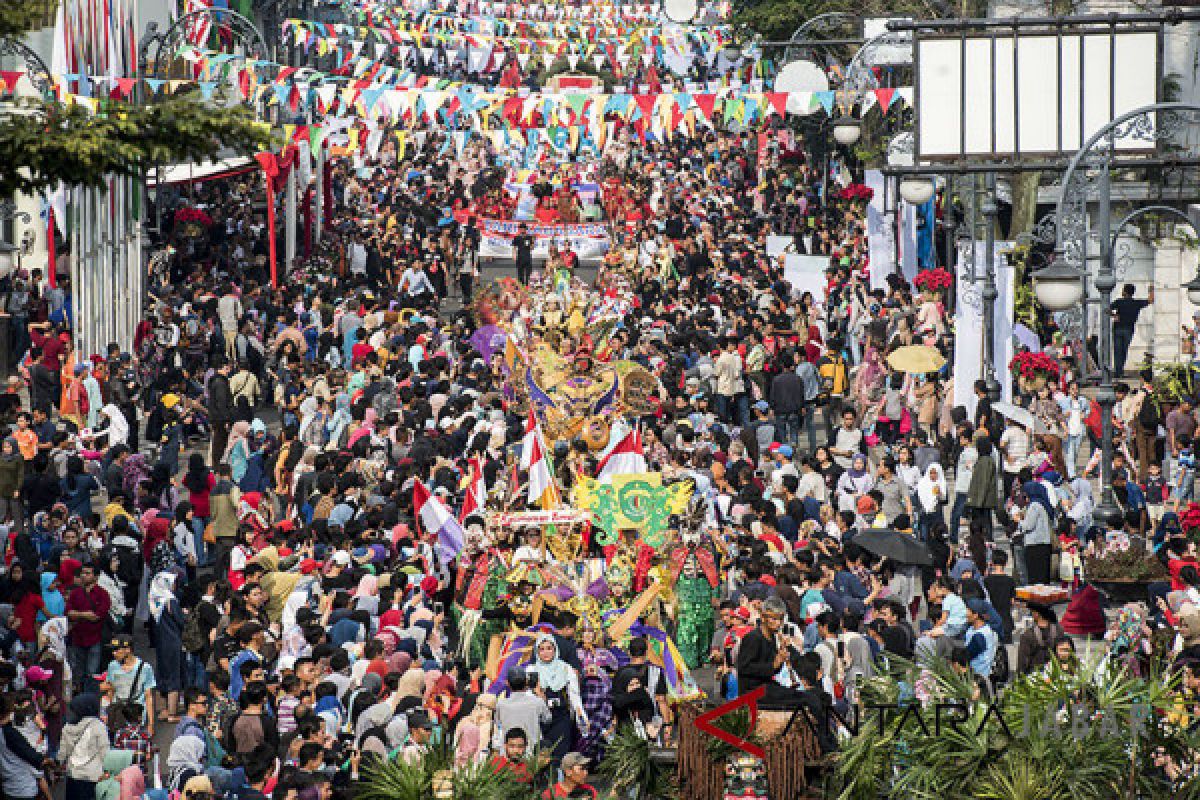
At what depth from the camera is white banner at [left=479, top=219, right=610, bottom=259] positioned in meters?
Result: 42.7

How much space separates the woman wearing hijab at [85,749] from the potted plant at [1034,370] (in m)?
12.5

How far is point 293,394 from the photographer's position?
27.6 meters

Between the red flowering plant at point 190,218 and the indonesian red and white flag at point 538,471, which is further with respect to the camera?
the red flowering plant at point 190,218

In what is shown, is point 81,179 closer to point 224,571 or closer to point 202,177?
point 224,571

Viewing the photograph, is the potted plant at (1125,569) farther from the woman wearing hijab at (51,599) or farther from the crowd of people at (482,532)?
the woman wearing hijab at (51,599)

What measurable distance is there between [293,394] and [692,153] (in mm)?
38414

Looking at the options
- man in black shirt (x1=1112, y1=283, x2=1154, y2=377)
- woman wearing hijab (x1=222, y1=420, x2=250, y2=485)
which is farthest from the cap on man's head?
man in black shirt (x1=1112, y1=283, x2=1154, y2=377)

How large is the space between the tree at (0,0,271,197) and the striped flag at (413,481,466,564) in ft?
26.0

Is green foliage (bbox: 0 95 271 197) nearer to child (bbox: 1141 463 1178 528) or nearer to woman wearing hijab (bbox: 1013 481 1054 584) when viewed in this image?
woman wearing hijab (bbox: 1013 481 1054 584)

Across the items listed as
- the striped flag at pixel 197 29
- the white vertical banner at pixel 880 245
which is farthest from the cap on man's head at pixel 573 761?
the striped flag at pixel 197 29

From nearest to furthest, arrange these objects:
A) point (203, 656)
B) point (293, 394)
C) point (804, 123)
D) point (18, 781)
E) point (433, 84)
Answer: point (18, 781) < point (203, 656) < point (293, 394) < point (433, 84) < point (804, 123)

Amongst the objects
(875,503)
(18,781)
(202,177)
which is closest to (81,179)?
(18,781)

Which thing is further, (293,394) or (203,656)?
(293,394)

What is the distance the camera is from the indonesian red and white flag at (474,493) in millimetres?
20281
